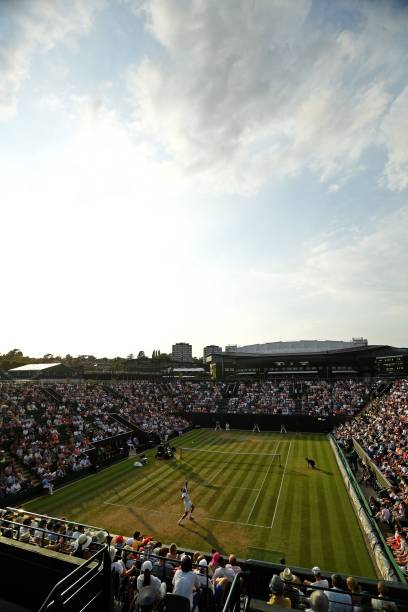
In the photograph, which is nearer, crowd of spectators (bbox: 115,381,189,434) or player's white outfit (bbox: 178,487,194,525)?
player's white outfit (bbox: 178,487,194,525)

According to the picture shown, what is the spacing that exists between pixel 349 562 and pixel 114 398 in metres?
34.8


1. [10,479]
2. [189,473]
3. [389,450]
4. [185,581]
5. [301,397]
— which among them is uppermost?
[185,581]

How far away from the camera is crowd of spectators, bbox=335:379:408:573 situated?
15.9 metres

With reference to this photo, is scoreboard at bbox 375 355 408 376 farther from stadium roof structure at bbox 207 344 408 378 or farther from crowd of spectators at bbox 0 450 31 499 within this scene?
crowd of spectators at bbox 0 450 31 499

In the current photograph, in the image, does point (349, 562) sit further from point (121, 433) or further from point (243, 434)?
point (243, 434)

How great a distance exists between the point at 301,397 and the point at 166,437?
70.9ft

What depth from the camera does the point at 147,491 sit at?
2238 cm

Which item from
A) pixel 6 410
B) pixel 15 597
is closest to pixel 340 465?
pixel 15 597

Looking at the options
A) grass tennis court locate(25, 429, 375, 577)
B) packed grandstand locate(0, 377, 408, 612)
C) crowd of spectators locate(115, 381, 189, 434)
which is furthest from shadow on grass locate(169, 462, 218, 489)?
crowd of spectators locate(115, 381, 189, 434)

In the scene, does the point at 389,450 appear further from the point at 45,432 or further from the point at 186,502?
the point at 45,432

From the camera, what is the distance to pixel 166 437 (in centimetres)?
3581

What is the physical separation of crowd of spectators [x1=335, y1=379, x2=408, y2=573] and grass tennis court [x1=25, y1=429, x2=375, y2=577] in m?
1.50

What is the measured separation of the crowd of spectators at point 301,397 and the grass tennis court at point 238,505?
43.7 feet

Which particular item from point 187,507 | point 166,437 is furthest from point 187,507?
point 166,437
